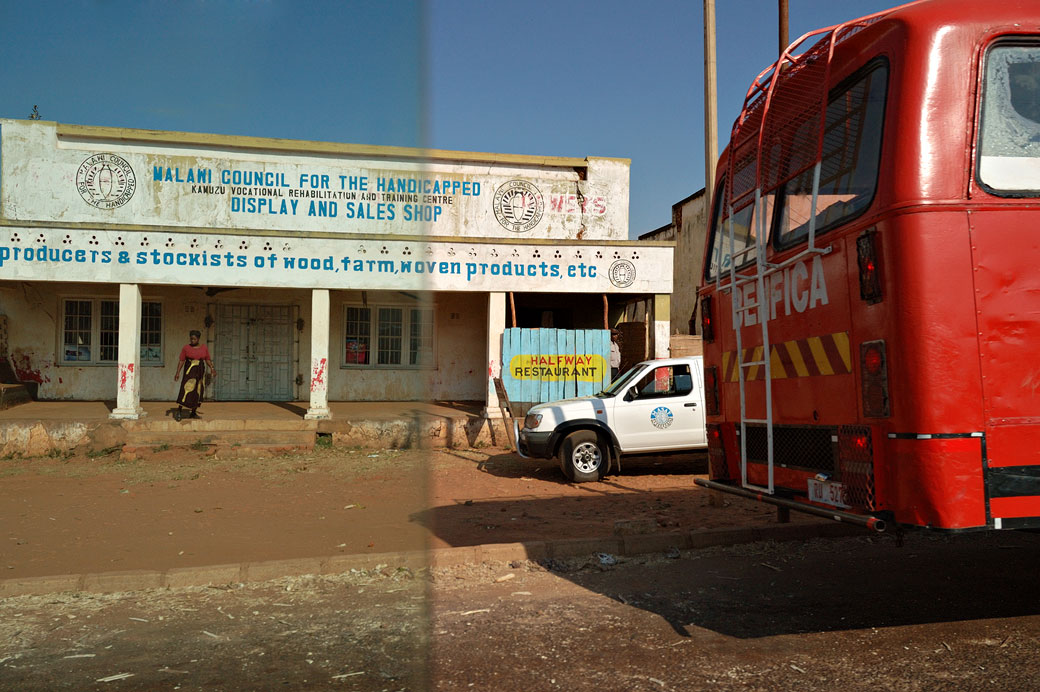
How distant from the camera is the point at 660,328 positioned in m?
15.1

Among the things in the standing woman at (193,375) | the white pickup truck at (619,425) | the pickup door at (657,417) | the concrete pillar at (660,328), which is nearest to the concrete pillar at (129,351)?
the standing woman at (193,375)

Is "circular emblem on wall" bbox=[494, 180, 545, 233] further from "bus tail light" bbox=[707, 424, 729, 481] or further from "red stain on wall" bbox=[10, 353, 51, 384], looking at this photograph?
"bus tail light" bbox=[707, 424, 729, 481]

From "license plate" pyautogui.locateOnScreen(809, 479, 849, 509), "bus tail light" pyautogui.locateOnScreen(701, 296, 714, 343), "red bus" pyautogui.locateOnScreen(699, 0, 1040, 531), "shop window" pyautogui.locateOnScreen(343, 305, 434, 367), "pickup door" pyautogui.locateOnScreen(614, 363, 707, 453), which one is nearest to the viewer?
"red bus" pyautogui.locateOnScreen(699, 0, 1040, 531)

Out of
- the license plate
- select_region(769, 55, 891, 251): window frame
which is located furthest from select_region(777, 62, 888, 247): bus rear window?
the license plate

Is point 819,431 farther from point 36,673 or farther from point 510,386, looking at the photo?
Answer: point 510,386

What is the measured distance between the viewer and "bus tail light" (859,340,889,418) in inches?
141

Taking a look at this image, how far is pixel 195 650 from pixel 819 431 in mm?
3747

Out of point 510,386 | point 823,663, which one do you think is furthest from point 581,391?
point 823,663

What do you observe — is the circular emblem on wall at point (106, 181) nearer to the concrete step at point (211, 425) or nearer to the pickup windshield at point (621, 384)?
the concrete step at point (211, 425)

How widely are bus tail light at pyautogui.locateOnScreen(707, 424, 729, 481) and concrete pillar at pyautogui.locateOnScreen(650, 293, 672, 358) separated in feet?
30.9

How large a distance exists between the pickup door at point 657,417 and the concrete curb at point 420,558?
3871 mm

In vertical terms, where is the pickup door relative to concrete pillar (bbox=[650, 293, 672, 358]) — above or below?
below

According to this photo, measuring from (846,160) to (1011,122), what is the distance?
74 centimetres

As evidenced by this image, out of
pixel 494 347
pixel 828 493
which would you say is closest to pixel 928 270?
pixel 828 493
